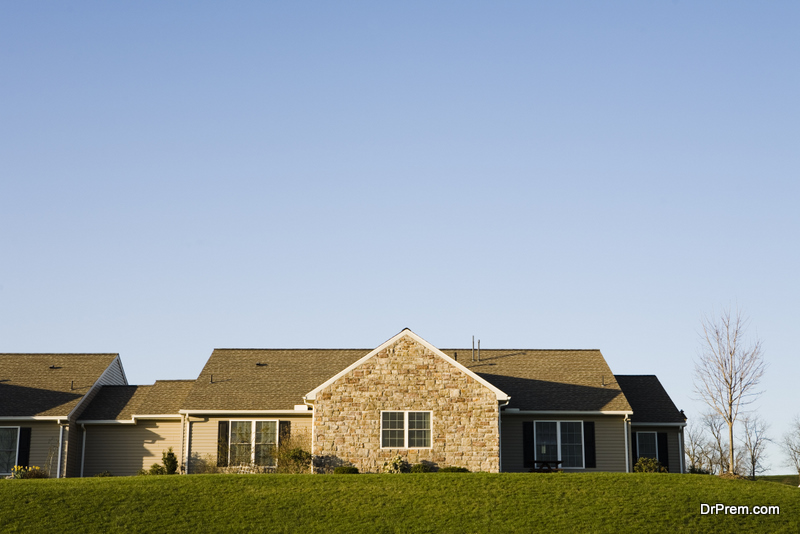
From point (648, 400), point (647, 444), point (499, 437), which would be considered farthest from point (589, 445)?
point (648, 400)

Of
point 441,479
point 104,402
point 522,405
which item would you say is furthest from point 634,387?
point 104,402

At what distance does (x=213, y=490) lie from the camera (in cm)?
2373

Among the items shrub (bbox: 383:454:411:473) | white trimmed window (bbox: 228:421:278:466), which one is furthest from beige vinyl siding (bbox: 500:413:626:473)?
white trimmed window (bbox: 228:421:278:466)

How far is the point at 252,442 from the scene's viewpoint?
29.6m

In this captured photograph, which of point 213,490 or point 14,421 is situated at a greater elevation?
point 14,421

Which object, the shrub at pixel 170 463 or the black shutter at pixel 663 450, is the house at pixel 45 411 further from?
the black shutter at pixel 663 450

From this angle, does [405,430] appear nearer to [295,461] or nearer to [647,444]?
[295,461]

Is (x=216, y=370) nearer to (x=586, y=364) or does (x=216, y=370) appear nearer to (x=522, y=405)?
(x=522, y=405)

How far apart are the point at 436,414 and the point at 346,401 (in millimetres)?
2986

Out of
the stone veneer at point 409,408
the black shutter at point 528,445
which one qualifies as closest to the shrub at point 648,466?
the black shutter at point 528,445

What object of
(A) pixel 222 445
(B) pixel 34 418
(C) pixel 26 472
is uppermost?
(B) pixel 34 418

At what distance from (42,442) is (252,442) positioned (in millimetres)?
7598

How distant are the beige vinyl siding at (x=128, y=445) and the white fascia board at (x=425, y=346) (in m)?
6.03

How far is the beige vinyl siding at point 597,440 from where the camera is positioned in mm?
30016
